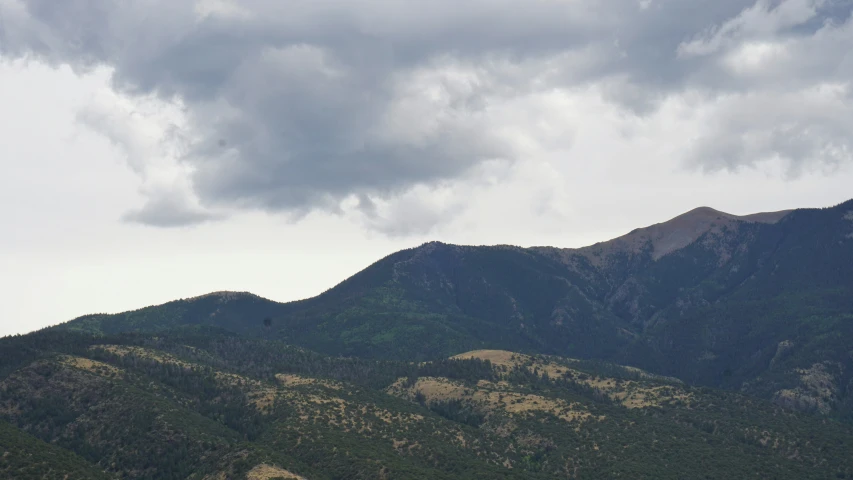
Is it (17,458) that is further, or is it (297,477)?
(297,477)

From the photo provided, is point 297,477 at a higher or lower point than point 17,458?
lower

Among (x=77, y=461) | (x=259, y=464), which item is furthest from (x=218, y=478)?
(x=77, y=461)

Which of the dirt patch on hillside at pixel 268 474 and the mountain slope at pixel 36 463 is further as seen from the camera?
the dirt patch on hillside at pixel 268 474

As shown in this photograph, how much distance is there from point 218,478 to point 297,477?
19.4 metres

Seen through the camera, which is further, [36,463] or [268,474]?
[268,474]

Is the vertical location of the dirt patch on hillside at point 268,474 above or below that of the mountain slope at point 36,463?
below

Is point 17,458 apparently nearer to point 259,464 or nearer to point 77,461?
point 77,461

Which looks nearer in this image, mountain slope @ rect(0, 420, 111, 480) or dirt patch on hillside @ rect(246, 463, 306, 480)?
mountain slope @ rect(0, 420, 111, 480)

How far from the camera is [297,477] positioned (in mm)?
196375

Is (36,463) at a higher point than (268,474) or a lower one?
higher

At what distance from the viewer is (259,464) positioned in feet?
655

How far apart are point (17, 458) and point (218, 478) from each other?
4382 centimetres

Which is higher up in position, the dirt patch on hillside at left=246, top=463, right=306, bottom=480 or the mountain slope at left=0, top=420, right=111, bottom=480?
the mountain slope at left=0, top=420, right=111, bottom=480

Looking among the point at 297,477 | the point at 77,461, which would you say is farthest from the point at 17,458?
the point at 297,477
